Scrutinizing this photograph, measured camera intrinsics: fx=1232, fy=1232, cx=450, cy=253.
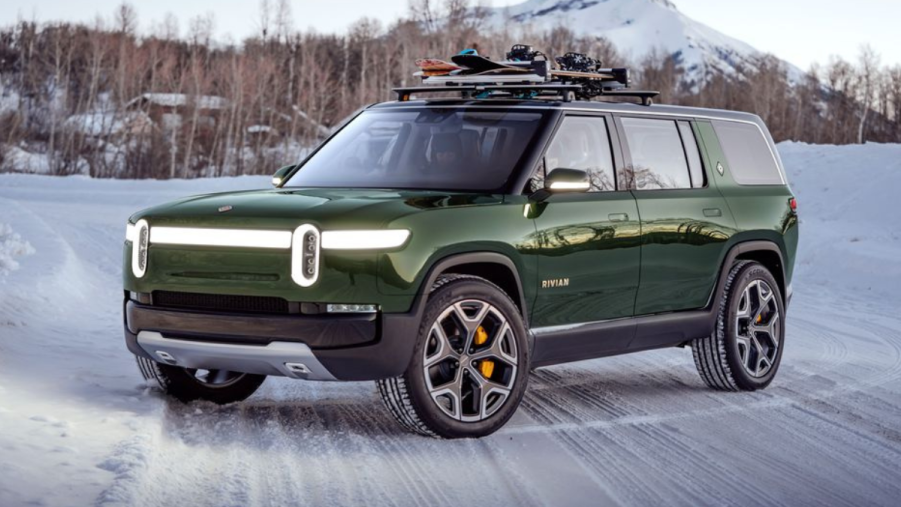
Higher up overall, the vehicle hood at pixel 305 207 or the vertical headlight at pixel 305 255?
the vehicle hood at pixel 305 207

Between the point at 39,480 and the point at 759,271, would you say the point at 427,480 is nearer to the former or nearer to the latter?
the point at 39,480

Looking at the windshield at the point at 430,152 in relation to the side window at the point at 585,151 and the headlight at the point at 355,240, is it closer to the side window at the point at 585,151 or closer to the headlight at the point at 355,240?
the side window at the point at 585,151

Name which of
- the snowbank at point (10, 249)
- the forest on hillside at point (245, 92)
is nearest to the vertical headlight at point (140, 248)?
the snowbank at point (10, 249)

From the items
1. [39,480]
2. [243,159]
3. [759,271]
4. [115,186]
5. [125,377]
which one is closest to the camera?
[39,480]

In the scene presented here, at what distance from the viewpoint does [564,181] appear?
6.74 metres

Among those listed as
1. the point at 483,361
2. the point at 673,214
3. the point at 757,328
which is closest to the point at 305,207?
the point at 483,361

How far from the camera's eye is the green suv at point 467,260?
5957mm

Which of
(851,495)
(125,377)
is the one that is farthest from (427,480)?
(125,377)

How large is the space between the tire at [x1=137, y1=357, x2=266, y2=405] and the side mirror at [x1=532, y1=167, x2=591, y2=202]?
2.13 m

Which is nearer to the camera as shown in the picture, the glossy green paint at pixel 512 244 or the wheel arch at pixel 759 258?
the glossy green paint at pixel 512 244

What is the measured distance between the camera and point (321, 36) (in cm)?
10506

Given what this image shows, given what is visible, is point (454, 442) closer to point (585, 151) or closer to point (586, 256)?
point (586, 256)

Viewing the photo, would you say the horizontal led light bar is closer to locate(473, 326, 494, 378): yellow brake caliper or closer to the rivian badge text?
locate(473, 326, 494, 378): yellow brake caliper

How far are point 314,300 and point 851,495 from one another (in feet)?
8.60
